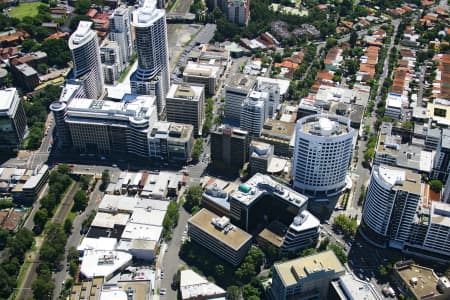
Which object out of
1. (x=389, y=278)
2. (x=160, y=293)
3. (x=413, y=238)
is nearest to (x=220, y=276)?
(x=160, y=293)

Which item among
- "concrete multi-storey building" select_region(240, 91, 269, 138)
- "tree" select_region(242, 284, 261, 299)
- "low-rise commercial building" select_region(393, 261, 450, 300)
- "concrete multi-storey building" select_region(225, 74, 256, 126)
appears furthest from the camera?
"concrete multi-storey building" select_region(225, 74, 256, 126)

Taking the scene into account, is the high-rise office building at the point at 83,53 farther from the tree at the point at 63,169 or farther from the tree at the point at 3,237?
the tree at the point at 3,237

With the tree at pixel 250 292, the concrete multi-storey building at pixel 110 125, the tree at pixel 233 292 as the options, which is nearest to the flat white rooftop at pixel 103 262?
the tree at pixel 233 292

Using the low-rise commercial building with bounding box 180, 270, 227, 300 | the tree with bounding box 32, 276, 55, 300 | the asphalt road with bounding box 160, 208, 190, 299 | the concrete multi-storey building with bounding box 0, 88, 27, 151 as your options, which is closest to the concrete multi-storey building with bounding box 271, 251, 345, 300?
the low-rise commercial building with bounding box 180, 270, 227, 300

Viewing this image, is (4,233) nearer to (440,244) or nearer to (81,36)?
(81,36)

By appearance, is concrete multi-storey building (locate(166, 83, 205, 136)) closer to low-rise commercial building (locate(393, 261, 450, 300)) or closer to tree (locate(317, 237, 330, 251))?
tree (locate(317, 237, 330, 251))

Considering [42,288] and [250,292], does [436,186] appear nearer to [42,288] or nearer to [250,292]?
[250,292]

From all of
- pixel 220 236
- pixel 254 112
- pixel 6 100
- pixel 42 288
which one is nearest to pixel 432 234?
pixel 220 236
